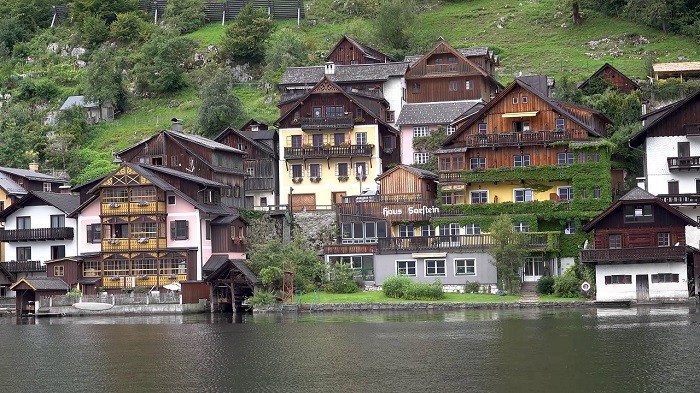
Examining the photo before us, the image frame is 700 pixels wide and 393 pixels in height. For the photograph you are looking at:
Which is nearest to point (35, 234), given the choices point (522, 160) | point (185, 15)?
point (522, 160)

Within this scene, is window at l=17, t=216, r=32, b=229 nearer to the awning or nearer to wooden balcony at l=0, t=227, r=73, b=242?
wooden balcony at l=0, t=227, r=73, b=242

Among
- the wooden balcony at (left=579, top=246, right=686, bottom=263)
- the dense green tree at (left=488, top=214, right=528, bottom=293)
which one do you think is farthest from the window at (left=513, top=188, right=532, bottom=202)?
the wooden balcony at (left=579, top=246, right=686, bottom=263)

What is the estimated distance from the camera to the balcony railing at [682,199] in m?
77.4

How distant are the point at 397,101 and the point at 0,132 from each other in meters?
41.1

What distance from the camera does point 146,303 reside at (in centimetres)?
7800

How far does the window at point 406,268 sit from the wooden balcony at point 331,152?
15.5 metres

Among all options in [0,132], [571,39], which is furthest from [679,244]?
[0,132]

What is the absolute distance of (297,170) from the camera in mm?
94375

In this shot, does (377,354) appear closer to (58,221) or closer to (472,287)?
(472,287)

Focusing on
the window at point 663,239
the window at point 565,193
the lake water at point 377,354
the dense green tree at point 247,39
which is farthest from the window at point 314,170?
the dense green tree at point 247,39

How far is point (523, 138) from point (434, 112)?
14911 millimetres

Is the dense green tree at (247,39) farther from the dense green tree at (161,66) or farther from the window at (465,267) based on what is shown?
the window at (465,267)

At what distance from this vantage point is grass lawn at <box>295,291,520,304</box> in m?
73.7

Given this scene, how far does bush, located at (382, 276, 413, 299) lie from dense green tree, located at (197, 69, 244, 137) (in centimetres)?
3580
